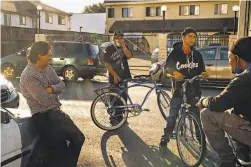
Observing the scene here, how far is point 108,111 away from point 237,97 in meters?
3.36

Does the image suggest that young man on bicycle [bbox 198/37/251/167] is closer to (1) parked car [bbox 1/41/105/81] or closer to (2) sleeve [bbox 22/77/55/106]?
(2) sleeve [bbox 22/77/55/106]

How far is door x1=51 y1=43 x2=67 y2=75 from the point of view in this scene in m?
13.5

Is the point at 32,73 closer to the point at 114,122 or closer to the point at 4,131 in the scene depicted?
the point at 4,131

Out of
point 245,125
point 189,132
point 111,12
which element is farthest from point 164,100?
point 111,12

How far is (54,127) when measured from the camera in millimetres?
3607

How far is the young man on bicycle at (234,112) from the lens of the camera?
315cm

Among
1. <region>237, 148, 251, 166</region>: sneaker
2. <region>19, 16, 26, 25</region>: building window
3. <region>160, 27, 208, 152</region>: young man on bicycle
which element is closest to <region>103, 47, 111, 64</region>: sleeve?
<region>160, 27, 208, 152</region>: young man on bicycle

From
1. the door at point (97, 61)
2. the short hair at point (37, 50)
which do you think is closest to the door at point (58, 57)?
the door at point (97, 61)

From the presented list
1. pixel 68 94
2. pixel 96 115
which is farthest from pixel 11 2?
pixel 96 115

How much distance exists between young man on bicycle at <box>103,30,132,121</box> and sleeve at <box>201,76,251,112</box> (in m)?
3.07

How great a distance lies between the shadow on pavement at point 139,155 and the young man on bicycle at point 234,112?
110 cm

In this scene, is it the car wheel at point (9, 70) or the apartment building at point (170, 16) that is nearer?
the car wheel at point (9, 70)

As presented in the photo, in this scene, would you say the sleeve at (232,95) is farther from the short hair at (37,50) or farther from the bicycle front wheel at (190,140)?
the short hair at (37,50)

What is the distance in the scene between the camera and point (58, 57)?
13586 millimetres
